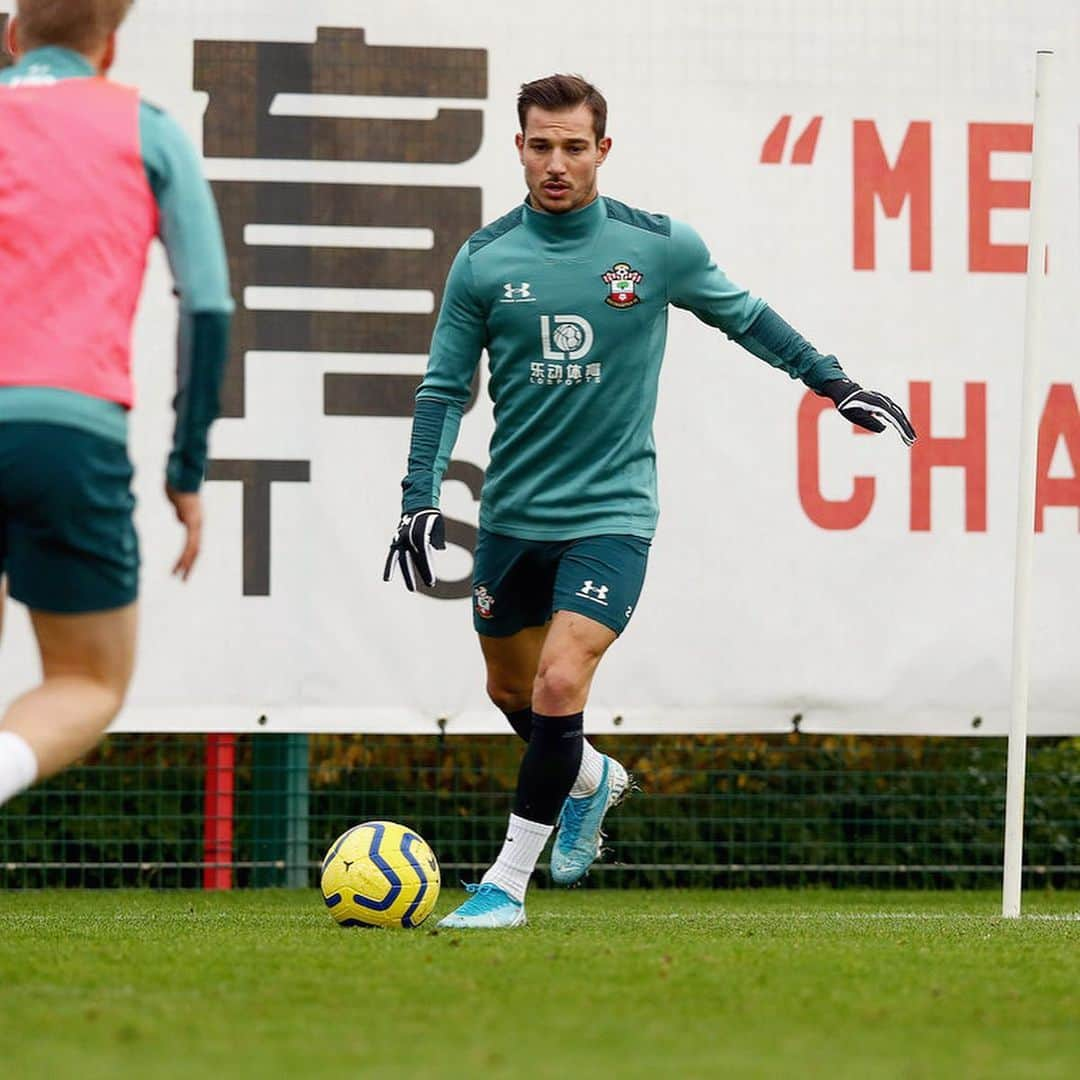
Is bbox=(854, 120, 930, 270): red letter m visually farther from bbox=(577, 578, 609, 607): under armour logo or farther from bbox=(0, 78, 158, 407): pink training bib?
bbox=(0, 78, 158, 407): pink training bib

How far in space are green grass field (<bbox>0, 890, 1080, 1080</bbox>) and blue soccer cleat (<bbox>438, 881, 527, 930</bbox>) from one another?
165mm

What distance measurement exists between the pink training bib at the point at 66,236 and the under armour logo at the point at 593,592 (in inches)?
69.7

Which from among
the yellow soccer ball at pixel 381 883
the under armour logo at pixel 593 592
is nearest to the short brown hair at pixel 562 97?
the under armour logo at pixel 593 592

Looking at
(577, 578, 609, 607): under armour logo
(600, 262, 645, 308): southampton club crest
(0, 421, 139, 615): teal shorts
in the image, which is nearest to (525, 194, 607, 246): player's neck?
(600, 262, 645, 308): southampton club crest

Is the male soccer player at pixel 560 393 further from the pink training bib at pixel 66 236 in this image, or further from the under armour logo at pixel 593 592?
the pink training bib at pixel 66 236

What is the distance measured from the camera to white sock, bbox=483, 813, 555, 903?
516cm

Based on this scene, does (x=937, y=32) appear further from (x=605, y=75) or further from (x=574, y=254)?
(x=574, y=254)

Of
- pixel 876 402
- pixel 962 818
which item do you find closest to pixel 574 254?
pixel 876 402

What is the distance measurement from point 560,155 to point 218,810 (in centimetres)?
→ 345

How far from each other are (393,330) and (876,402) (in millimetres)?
2641

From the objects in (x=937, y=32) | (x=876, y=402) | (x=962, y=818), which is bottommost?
(x=962, y=818)

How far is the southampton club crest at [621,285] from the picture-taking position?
5.32 metres

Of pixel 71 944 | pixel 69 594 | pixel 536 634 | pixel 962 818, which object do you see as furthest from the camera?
pixel 962 818

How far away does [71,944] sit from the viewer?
4.55m
